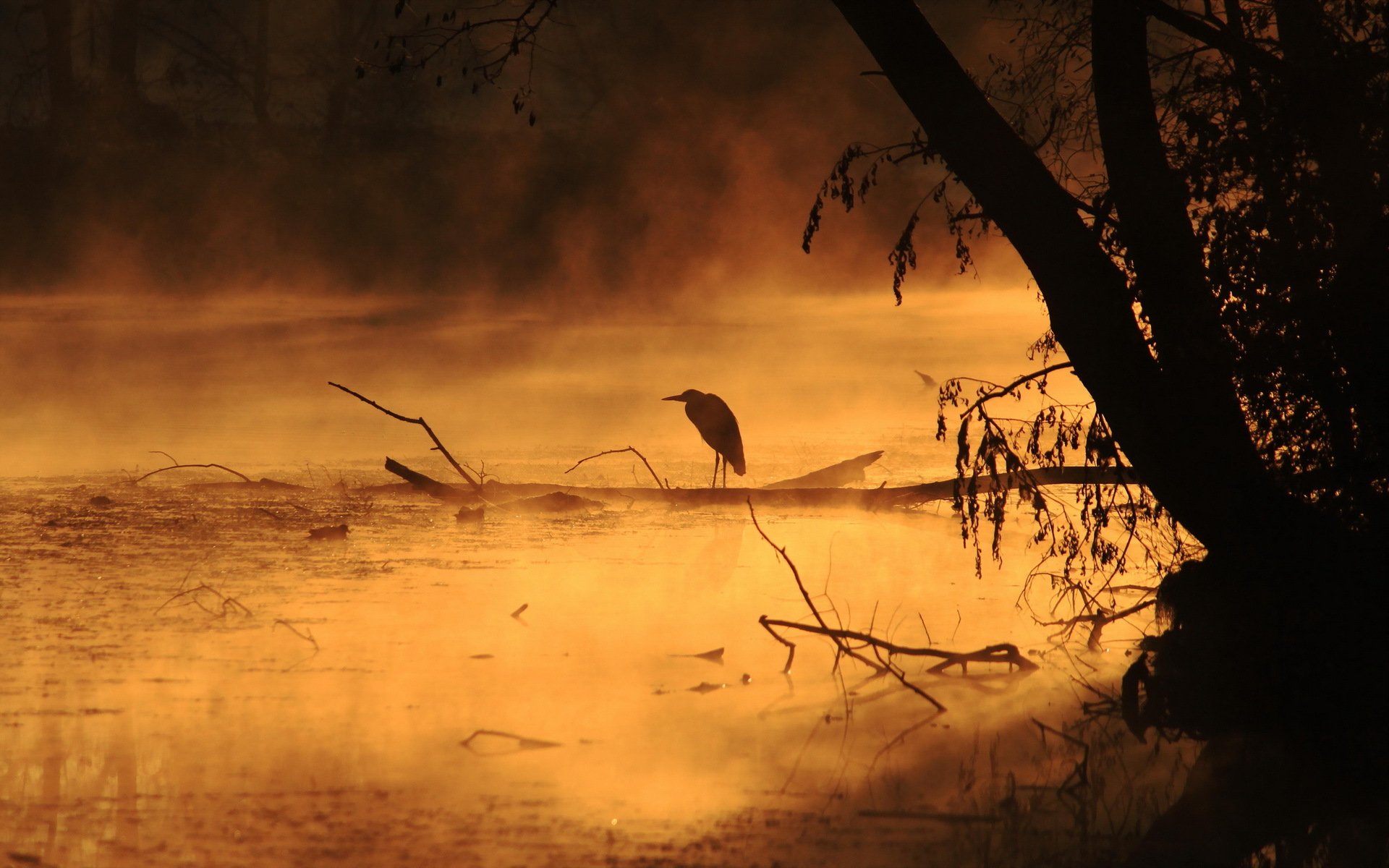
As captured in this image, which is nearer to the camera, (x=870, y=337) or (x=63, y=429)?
(x=63, y=429)

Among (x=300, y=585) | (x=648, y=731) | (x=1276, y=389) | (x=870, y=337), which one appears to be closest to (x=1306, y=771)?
(x=1276, y=389)

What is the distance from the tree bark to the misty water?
0.75 metres

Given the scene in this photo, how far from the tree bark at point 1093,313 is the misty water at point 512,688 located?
0.75 metres

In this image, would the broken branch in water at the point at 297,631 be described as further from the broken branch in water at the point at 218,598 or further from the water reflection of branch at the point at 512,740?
the water reflection of branch at the point at 512,740

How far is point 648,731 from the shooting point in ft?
15.4

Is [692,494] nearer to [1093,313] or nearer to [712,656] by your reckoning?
[712,656]

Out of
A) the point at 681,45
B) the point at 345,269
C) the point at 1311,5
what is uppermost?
the point at 681,45

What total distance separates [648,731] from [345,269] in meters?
16.9

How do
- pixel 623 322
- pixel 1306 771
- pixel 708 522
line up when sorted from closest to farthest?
pixel 1306 771, pixel 708 522, pixel 623 322

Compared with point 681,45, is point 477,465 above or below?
below

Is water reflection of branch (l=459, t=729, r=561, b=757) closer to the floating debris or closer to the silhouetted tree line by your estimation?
the floating debris

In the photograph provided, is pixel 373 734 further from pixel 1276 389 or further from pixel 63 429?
pixel 63 429

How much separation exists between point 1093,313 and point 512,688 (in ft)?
7.25

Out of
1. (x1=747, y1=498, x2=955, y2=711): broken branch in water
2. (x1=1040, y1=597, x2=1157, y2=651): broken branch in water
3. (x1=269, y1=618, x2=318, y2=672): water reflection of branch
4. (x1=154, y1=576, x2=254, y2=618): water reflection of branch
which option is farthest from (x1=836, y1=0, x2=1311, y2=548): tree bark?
(x1=154, y1=576, x2=254, y2=618): water reflection of branch
